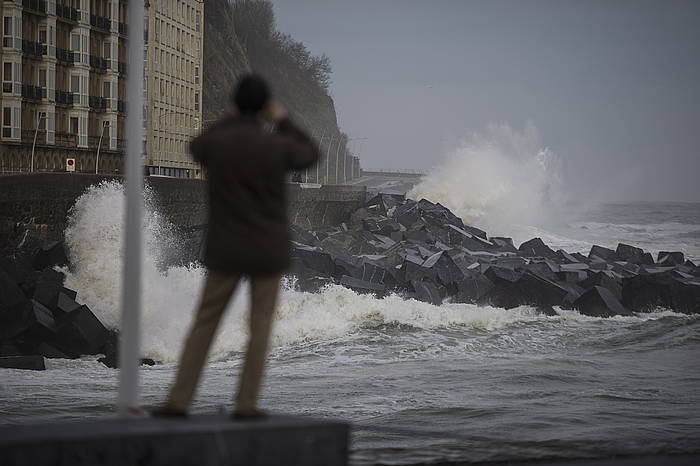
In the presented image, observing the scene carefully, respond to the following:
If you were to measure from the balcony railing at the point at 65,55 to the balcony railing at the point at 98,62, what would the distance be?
2.13m

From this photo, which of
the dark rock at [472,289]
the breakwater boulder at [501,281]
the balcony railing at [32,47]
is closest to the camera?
the breakwater boulder at [501,281]

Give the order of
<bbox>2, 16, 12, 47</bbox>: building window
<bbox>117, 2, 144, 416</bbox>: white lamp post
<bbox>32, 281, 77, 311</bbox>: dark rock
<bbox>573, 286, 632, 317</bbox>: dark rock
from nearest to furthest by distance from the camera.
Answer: <bbox>117, 2, 144, 416</bbox>: white lamp post
<bbox>32, 281, 77, 311</bbox>: dark rock
<bbox>573, 286, 632, 317</bbox>: dark rock
<bbox>2, 16, 12, 47</bbox>: building window

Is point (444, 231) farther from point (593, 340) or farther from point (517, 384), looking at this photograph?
point (517, 384)

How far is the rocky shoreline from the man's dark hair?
40.3ft

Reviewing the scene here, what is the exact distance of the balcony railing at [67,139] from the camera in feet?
193

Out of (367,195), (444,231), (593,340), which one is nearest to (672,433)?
(593,340)

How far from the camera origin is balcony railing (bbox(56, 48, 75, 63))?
58.4 m

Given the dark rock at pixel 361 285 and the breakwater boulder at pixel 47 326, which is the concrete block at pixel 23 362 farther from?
the dark rock at pixel 361 285

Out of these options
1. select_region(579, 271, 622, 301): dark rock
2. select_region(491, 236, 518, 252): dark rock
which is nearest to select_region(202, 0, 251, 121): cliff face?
select_region(491, 236, 518, 252): dark rock

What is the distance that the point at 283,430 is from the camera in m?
4.85

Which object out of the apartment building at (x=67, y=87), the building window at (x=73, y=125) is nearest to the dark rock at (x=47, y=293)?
the apartment building at (x=67, y=87)

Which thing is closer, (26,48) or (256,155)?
(256,155)

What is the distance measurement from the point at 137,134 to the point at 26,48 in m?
51.9

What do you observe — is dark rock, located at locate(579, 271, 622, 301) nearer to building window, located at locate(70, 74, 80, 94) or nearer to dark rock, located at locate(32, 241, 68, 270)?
dark rock, located at locate(32, 241, 68, 270)
